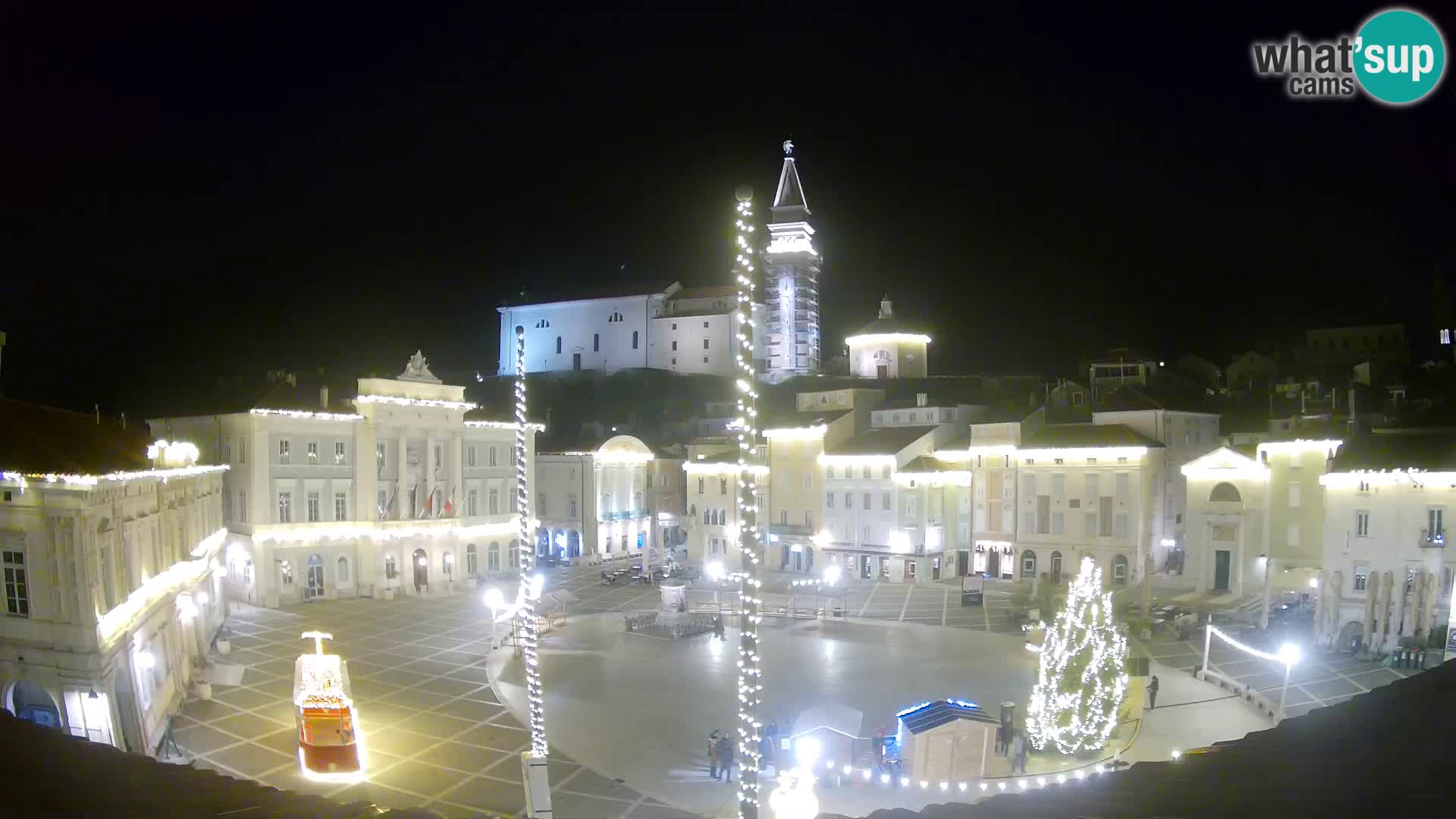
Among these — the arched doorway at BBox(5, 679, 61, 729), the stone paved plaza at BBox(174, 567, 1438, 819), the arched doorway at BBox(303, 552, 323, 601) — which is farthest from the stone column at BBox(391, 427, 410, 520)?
the arched doorway at BBox(5, 679, 61, 729)

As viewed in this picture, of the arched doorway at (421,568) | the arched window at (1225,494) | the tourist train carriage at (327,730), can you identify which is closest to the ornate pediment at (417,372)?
the arched doorway at (421,568)

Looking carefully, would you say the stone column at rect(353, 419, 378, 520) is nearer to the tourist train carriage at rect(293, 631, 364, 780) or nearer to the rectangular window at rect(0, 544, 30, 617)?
the tourist train carriage at rect(293, 631, 364, 780)

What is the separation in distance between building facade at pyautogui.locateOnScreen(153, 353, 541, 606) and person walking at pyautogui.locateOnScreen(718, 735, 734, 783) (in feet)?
82.3

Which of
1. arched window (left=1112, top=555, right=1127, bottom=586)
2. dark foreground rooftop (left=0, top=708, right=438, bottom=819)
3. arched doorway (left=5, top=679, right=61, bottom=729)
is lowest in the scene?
arched window (left=1112, top=555, right=1127, bottom=586)

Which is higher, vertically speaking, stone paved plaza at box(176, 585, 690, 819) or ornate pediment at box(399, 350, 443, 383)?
ornate pediment at box(399, 350, 443, 383)

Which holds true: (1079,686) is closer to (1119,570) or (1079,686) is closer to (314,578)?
(1119,570)

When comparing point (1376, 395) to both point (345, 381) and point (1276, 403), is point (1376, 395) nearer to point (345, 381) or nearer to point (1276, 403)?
point (1276, 403)

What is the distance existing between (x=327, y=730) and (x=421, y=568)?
24.9 metres

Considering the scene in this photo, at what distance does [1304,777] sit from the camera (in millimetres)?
4750

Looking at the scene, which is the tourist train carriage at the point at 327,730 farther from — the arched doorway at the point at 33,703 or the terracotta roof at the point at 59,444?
the terracotta roof at the point at 59,444

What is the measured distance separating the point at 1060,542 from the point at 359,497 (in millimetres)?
31121

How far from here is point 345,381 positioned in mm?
48438

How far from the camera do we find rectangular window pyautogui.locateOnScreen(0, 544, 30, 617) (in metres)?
17.6

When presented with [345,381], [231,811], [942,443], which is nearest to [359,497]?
[345,381]
